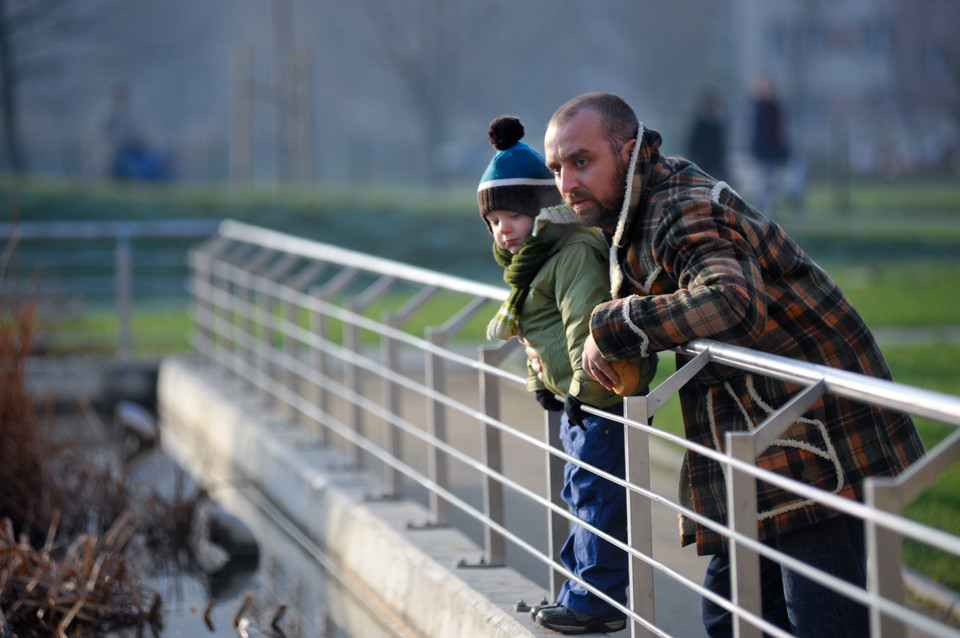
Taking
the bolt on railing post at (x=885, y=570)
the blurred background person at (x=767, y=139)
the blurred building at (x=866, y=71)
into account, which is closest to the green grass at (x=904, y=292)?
the blurred background person at (x=767, y=139)

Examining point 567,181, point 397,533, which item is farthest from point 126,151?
point 567,181

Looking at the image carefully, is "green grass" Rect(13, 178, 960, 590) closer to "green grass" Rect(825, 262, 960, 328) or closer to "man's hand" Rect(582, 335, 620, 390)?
"green grass" Rect(825, 262, 960, 328)

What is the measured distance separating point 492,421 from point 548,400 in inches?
20.7

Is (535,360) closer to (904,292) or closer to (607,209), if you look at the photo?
(607,209)

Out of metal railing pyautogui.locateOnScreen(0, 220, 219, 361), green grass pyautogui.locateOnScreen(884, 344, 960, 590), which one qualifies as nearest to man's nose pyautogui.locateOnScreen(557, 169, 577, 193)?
green grass pyautogui.locateOnScreen(884, 344, 960, 590)

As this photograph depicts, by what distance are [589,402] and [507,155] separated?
0.76m

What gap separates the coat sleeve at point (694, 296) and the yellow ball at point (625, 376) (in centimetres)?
14

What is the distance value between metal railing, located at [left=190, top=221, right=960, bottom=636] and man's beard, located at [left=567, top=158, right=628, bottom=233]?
1.28 feet

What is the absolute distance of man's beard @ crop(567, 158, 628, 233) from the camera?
3055 millimetres

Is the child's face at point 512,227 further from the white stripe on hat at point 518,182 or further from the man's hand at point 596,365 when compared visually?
the man's hand at point 596,365

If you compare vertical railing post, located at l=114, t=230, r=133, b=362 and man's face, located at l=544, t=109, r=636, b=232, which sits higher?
man's face, located at l=544, t=109, r=636, b=232

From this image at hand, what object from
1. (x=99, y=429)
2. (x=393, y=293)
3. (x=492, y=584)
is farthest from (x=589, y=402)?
(x=393, y=293)

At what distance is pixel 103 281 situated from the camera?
1568 centimetres

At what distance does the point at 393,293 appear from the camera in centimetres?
1648
